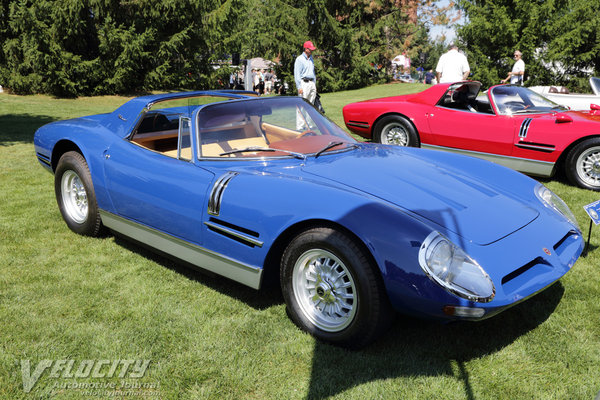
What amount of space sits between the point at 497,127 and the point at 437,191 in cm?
395

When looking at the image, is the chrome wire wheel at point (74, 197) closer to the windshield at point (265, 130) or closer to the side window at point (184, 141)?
the side window at point (184, 141)

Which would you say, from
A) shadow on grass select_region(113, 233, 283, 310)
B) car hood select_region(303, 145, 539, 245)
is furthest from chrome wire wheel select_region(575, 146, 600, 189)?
shadow on grass select_region(113, 233, 283, 310)

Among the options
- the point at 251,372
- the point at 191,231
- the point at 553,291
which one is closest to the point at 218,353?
the point at 251,372

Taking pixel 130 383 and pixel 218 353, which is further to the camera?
pixel 218 353

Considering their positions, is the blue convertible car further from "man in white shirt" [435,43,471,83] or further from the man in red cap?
"man in white shirt" [435,43,471,83]

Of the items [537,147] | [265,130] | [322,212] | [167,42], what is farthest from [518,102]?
[167,42]

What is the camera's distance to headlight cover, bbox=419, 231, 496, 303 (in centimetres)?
217

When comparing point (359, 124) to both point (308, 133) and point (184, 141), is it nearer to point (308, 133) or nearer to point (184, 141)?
point (308, 133)

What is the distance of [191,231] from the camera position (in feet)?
9.96

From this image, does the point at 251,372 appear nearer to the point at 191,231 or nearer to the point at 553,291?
the point at 191,231

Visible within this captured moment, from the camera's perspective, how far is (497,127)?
620 centimetres

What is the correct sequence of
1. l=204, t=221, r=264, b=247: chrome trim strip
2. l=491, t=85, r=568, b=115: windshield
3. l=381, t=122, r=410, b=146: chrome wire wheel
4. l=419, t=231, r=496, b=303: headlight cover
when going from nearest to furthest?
l=419, t=231, r=496, b=303: headlight cover, l=204, t=221, r=264, b=247: chrome trim strip, l=491, t=85, r=568, b=115: windshield, l=381, t=122, r=410, b=146: chrome wire wheel

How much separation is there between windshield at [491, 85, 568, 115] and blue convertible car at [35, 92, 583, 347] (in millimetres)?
3227

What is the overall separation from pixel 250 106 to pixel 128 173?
0.98 meters
